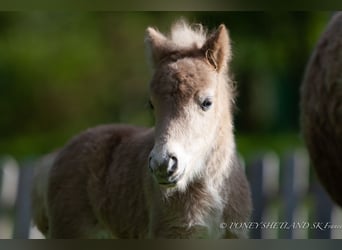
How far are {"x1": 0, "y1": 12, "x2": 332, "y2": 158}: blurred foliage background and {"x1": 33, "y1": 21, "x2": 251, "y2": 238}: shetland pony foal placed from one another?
0.60 meters

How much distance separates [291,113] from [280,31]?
0.31m

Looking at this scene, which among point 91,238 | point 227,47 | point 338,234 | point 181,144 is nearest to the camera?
point 181,144

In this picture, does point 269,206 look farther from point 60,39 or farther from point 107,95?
point 60,39

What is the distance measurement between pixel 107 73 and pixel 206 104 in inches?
43.0

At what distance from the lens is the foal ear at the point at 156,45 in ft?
7.20

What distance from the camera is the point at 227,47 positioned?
2.21 m

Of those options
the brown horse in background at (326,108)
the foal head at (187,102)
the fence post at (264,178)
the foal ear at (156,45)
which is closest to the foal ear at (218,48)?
the foal head at (187,102)

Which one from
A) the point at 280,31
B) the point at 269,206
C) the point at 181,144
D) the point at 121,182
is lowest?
the point at 269,206

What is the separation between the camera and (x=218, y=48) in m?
2.18

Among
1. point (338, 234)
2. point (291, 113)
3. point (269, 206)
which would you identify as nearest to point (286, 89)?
point (291, 113)

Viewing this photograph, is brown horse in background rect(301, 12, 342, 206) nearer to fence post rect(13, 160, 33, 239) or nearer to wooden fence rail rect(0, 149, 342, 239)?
wooden fence rail rect(0, 149, 342, 239)

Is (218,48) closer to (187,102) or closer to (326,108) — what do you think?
(187,102)

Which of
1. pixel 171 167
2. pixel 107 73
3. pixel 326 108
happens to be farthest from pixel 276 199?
pixel 171 167

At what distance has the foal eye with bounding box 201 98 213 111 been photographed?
6.95ft
